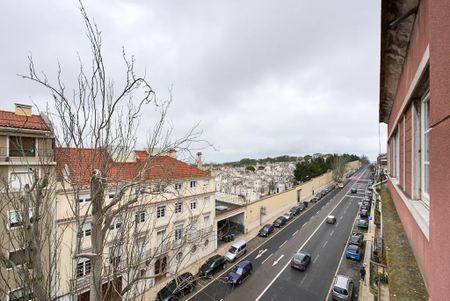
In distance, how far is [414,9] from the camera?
2795mm

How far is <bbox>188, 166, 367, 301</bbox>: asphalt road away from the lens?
11.9 meters

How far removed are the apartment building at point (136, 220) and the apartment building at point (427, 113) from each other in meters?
3.07

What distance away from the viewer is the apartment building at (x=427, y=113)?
1.56 metres

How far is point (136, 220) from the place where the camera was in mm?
3854

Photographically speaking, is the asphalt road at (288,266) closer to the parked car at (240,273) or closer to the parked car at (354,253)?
the parked car at (240,273)

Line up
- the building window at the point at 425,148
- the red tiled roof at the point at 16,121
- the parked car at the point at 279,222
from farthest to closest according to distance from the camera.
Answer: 1. the parked car at the point at 279,222
2. the red tiled roof at the point at 16,121
3. the building window at the point at 425,148

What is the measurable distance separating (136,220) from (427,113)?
5068 millimetres

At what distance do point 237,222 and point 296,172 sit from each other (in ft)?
85.8

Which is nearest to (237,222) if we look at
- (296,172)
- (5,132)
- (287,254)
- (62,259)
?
(287,254)

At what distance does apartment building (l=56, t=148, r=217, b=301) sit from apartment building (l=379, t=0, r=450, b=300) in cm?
307

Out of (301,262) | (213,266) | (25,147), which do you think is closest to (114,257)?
(25,147)

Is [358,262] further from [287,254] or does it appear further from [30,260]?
[30,260]

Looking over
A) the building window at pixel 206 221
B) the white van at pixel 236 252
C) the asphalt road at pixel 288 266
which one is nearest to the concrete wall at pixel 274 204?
the asphalt road at pixel 288 266

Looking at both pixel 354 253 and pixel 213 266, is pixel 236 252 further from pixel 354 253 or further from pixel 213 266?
pixel 354 253
